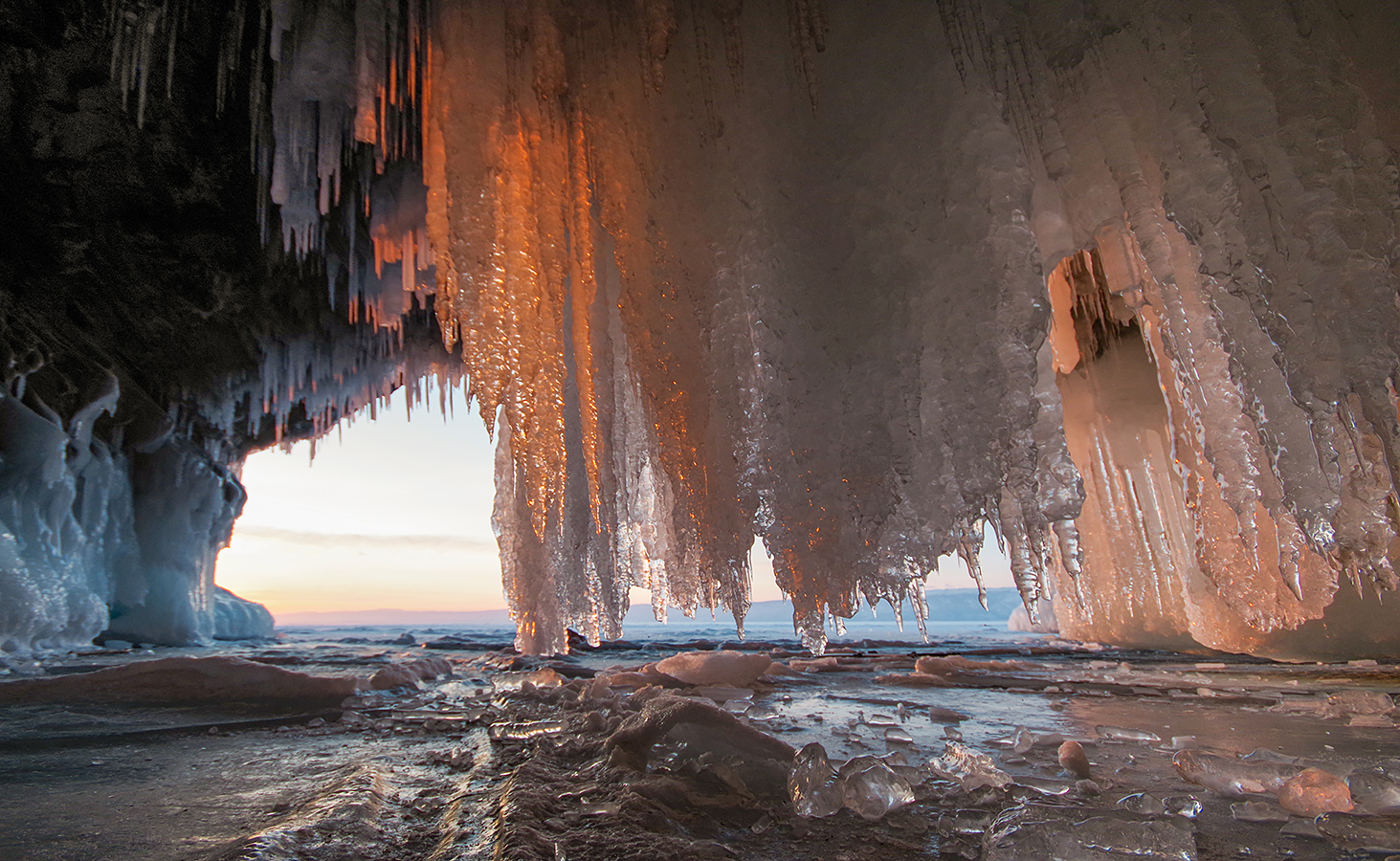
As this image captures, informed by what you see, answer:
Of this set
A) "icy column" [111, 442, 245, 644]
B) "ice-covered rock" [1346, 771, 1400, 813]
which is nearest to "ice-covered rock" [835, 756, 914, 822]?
"ice-covered rock" [1346, 771, 1400, 813]

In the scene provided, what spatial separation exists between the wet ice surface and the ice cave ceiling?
0.66 m

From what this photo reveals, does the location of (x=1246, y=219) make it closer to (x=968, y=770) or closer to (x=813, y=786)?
(x=968, y=770)

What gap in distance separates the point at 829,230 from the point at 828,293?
278 millimetres

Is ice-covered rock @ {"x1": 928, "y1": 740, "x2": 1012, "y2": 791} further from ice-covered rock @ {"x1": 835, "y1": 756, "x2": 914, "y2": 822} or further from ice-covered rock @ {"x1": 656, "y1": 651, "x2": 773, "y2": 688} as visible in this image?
ice-covered rock @ {"x1": 656, "y1": 651, "x2": 773, "y2": 688}

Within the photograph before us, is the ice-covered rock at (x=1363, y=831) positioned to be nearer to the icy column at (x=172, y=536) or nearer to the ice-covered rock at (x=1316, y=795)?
the ice-covered rock at (x=1316, y=795)

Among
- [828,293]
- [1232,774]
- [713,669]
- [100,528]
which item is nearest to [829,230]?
[828,293]

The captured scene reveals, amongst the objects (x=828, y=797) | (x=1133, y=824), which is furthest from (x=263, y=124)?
(x=1133, y=824)

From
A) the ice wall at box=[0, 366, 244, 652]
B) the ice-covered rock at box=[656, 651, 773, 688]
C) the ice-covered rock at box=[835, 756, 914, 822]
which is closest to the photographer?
the ice-covered rock at box=[835, 756, 914, 822]

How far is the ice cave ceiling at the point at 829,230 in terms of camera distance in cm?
213

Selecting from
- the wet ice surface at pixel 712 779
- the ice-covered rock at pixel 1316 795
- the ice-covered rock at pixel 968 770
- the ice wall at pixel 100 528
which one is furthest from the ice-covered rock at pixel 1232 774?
the ice wall at pixel 100 528

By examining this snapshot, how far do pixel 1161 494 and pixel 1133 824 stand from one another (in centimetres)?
573

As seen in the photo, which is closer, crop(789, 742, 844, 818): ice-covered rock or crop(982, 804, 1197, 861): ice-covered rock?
crop(982, 804, 1197, 861): ice-covered rock

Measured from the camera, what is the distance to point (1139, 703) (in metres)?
3.13

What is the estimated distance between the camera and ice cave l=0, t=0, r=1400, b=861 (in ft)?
6.32
